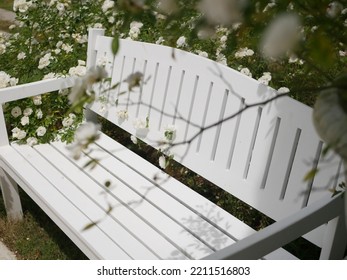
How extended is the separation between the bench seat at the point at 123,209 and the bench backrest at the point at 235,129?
15 centimetres

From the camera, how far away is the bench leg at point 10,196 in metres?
2.59

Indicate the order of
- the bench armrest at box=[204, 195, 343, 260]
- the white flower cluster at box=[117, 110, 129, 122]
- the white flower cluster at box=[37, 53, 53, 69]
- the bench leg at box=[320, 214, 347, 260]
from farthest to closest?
1. the white flower cluster at box=[37, 53, 53, 69]
2. the white flower cluster at box=[117, 110, 129, 122]
3. the bench leg at box=[320, 214, 347, 260]
4. the bench armrest at box=[204, 195, 343, 260]

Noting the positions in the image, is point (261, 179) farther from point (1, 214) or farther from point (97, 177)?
point (1, 214)

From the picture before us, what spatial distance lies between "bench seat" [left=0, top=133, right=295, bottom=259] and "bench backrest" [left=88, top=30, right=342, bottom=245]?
147 mm

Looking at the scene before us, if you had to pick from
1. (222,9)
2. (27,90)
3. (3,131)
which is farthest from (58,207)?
(222,9)

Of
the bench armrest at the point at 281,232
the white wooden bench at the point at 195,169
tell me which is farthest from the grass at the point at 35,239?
the bench armrest at the point at 281,232

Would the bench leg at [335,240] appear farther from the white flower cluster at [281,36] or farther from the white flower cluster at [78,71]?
the white flower cluster at [78,71]

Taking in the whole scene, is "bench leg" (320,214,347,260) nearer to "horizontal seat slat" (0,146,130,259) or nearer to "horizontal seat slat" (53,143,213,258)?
"horizontal seat slat" (53,143,213,258)

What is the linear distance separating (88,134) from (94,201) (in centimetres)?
128

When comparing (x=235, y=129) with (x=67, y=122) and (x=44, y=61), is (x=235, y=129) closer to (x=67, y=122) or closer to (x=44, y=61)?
(x=67, y=122)

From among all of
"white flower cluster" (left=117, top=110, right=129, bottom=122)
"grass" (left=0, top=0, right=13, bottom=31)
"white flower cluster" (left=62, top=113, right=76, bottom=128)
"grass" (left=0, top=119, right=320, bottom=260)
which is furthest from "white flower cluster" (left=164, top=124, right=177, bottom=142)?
"grass" (left=0, top=0, right=13, bottom=31)

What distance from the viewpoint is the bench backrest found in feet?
5.76

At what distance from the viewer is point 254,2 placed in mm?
893

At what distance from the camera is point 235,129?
2037 mm
